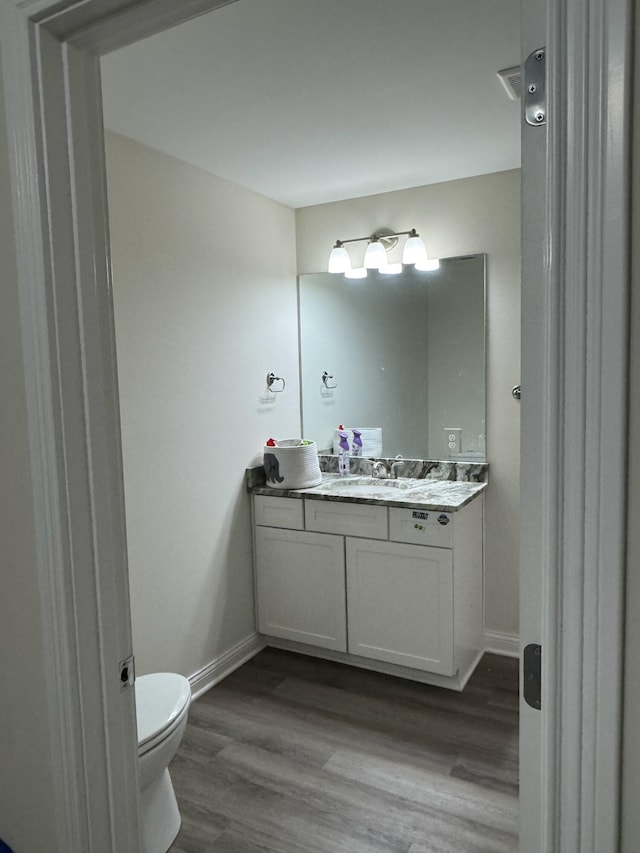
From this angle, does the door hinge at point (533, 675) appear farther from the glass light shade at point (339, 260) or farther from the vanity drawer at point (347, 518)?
the glass light shade at point (339, 260)

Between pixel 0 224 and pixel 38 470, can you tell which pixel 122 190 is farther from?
pixel 38 470

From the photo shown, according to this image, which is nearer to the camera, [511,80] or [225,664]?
[511,80]

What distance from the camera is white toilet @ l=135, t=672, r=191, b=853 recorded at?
1.83 metres

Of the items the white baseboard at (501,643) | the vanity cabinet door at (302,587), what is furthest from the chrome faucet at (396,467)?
the white baseboard at (501,643)

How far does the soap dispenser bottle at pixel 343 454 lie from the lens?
3.46 metres

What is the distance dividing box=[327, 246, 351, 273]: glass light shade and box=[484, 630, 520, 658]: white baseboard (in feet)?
6.69

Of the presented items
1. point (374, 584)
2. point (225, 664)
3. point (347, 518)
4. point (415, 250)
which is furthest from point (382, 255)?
point (225, 664)

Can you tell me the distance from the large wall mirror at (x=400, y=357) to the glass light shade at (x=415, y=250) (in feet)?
0.36

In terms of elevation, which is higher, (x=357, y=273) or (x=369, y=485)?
(x=357, y=273)

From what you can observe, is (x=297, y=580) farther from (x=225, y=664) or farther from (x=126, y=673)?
(x=126, y=673)

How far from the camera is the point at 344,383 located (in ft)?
11.5

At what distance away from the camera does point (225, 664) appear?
305 centimetres

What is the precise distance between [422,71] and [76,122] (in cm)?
128

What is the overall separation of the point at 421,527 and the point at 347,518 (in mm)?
373
